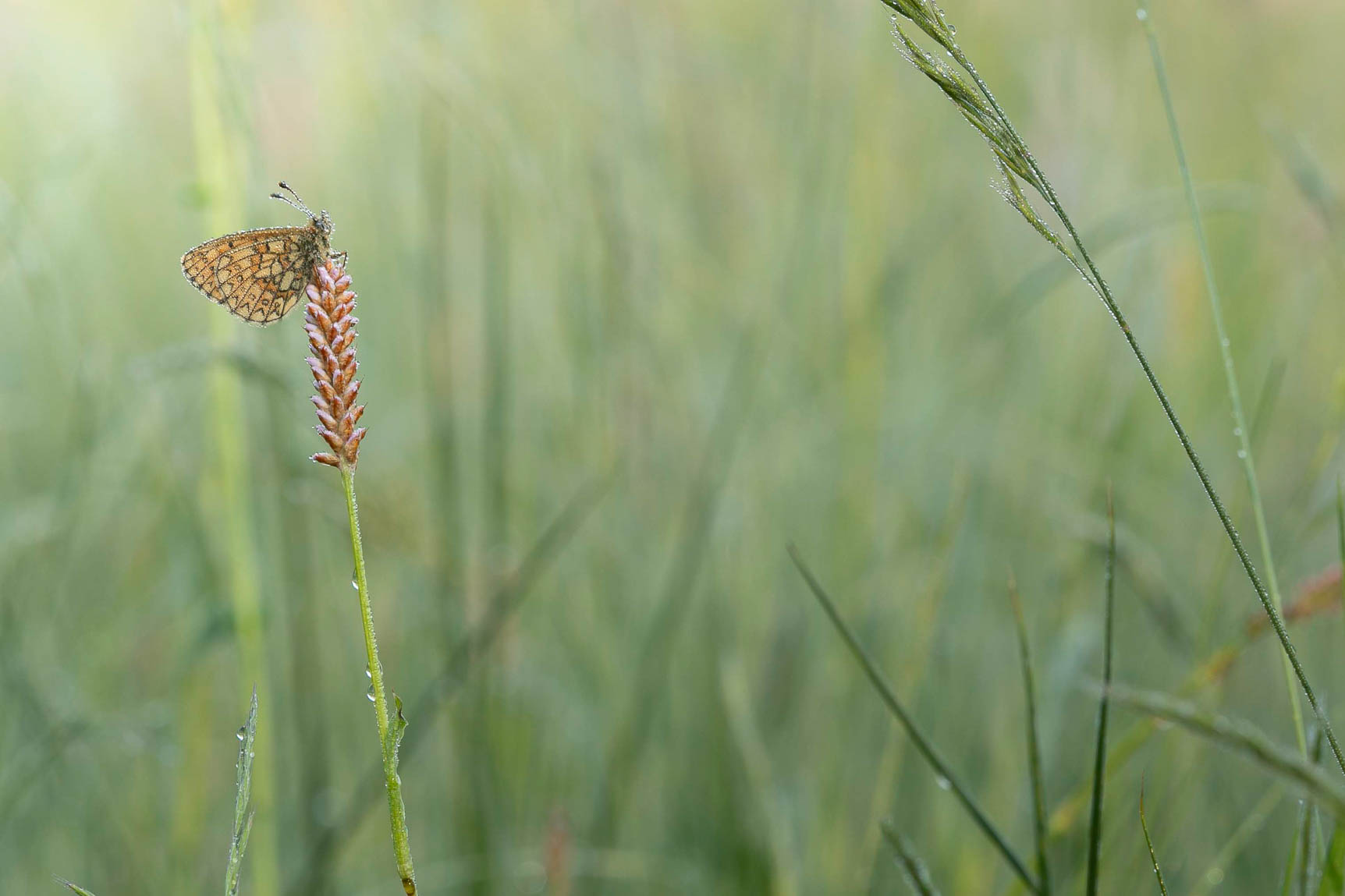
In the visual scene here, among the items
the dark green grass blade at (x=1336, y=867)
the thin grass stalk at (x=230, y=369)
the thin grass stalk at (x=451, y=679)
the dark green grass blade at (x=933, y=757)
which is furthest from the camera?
the thin grass stalk at (x=230, y=369)

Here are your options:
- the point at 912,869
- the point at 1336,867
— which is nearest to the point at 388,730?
the point at 912,869

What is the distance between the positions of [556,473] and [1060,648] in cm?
115

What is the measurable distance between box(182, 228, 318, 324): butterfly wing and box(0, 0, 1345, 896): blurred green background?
0.48 ft

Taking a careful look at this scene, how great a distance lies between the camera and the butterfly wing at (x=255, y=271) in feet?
3.42

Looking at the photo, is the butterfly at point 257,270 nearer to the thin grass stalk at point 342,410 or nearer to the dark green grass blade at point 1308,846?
the thin grass stalk at point 342,410

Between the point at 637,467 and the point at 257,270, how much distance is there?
1.38 meters

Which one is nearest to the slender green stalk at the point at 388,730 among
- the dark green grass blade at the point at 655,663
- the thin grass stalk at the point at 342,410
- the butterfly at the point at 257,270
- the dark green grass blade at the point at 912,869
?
the thin grass stalk at the point at 342,410

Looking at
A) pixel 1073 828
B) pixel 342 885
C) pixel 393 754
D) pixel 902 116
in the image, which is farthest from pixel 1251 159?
pixel 393 754

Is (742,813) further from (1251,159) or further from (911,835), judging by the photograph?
(1251,159)

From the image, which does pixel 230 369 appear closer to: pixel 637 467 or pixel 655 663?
pixel 655 663

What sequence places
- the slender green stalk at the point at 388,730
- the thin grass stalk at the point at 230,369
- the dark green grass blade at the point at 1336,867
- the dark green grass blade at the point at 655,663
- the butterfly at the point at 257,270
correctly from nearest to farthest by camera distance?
the slender green stalk at the point at 388,730
the dark green grass blade at the point at 1336,867
the butterfly at the point at 257,270
the thin grass stalk at the point at 230,369
the dark green grass blade at the point at 655,663

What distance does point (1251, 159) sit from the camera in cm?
388

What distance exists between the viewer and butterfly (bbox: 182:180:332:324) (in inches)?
40.8

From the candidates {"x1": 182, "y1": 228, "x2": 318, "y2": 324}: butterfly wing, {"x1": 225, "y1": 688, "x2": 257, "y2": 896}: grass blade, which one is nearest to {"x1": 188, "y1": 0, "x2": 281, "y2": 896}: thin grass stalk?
{"x1": 182, "y1": 228, "x2": 318, "y2": 324}: butterfly wing
